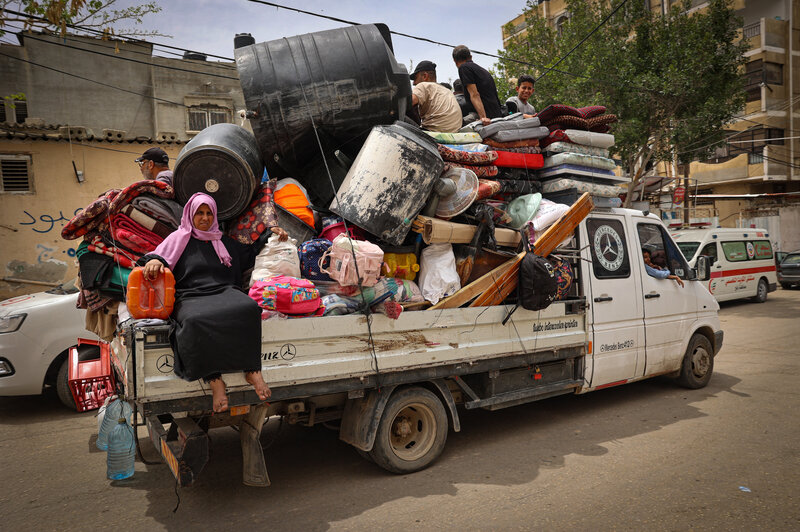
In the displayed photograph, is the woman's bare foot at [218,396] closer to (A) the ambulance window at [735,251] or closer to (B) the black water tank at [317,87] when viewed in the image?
(B) the black water tank at [317,87]

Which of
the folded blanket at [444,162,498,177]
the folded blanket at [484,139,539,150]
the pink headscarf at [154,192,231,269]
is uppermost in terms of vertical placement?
the folded blanket at [484,139,539,150]

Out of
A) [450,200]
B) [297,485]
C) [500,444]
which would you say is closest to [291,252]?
[450,200]

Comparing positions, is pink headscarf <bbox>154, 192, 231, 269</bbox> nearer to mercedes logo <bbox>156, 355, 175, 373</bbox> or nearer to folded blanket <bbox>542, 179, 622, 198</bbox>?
mercedes logo <bbox>156, 355, 175, 373</bbox>

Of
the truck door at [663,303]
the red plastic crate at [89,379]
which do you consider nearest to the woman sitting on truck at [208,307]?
the red plastic crate at [89,379]

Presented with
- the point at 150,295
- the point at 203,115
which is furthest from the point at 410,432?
the point at 203,115

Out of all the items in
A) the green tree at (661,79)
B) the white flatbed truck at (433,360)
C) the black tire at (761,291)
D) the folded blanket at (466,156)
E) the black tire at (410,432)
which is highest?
the green tree at (661,79)

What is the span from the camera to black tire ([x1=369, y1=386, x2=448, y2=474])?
3693mm

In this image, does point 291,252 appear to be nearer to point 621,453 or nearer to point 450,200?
point 450,200

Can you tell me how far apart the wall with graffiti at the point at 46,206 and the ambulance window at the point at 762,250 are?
16.7 m

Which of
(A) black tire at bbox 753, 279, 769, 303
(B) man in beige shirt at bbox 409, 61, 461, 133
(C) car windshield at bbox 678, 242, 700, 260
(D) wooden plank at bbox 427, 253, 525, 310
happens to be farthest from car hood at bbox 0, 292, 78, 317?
(A) black tire at bbox 753, 279, 769, 303

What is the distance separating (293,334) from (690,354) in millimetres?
4784

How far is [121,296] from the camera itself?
3.36 meters

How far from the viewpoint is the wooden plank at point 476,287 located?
390 cm

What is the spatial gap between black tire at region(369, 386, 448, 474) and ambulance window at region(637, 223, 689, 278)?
3.22 metres
